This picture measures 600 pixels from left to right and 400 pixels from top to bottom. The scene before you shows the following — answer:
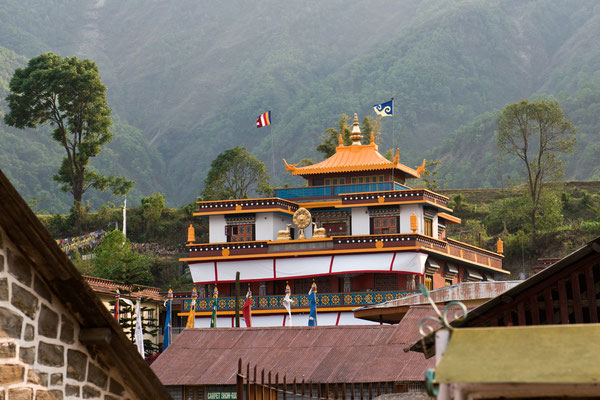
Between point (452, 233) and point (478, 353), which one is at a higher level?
point (452, 233)

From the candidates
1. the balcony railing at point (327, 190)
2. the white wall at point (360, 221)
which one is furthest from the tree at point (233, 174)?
the white wall at point (360, 221)

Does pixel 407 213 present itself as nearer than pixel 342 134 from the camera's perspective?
Yes

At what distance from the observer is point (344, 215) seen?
182 feet

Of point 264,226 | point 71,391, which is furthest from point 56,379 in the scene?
point 264,226

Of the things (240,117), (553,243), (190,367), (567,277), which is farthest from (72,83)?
(240,117)

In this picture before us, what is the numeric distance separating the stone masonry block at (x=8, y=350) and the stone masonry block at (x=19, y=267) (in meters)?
0.51

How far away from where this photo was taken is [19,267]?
8.30m

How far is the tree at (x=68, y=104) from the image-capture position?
256 ft

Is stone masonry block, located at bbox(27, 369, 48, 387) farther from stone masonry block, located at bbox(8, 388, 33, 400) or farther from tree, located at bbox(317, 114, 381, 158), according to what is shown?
tree, located at bbox(317, 114, 381, 158)

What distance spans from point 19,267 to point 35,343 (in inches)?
Answer: 24.5

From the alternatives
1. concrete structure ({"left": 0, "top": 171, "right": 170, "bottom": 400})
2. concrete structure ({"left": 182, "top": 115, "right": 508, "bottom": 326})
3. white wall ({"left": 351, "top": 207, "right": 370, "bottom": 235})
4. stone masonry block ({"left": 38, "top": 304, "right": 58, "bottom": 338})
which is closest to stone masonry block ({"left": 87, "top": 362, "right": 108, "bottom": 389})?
concrete structure ({"left": 0, "top": 171, "right": 170, "bottom": 400})

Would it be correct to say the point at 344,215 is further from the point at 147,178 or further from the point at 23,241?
the point at 147,178

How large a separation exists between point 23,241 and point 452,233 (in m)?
71.2

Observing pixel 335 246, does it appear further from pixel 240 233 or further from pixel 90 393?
pixel 90 393
